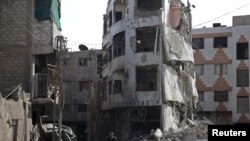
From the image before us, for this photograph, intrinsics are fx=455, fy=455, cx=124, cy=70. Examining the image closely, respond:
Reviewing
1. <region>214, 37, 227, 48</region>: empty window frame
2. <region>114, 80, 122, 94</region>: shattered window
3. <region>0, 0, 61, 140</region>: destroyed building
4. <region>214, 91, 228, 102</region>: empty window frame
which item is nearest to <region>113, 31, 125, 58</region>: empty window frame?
<region>114, 80, 122, 94</region>: shattered window

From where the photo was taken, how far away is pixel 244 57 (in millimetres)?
46281

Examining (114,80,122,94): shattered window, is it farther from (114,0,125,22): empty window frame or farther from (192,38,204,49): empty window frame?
(192,38,204,49): empty window frame

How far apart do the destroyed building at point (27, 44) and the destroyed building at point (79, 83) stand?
73.8 feet

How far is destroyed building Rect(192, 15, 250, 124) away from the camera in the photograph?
45969 millimetres

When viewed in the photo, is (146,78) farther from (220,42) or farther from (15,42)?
(220,42)

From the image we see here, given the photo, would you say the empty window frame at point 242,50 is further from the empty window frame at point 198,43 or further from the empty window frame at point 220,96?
the empty window frame at point 220,96

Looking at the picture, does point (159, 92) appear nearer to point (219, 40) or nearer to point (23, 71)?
point (23, 71)

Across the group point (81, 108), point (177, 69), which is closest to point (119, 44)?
point (177, 69)

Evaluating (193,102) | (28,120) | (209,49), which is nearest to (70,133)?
(28,120)

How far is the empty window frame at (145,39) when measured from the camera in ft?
113

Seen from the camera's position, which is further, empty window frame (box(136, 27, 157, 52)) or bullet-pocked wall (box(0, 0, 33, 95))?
empty window frame (box(136, 27, 157, 52))

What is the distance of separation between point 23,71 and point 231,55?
27.8 metres

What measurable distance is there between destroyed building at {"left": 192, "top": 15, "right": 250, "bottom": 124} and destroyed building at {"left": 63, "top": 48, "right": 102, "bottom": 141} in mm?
10980

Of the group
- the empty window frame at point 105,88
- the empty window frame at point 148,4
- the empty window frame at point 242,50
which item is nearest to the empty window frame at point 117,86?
the empty window frame at point 105,88
